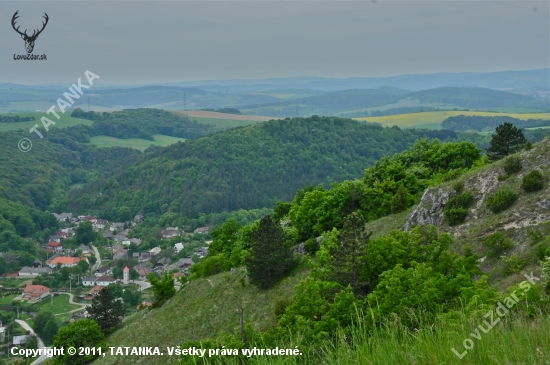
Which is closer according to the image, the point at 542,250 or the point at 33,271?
the point at 542,250

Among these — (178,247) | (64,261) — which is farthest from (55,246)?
(178,247)

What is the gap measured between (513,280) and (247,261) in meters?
17.9

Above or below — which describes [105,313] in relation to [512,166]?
below

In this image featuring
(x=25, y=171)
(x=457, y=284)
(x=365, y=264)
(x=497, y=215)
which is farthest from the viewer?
(x=25, y=171)

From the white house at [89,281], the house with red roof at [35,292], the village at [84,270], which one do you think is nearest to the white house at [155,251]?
the village at [84,270]

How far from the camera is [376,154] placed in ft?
604

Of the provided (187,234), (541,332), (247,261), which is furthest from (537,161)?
(187,234)

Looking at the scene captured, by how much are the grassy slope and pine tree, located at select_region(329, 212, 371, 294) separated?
4674 mm

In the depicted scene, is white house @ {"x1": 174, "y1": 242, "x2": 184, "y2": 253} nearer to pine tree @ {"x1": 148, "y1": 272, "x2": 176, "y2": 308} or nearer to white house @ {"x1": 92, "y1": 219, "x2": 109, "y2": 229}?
white house @ {"x1": 92, "y1": 219, "x2": 109, "y2": 229}

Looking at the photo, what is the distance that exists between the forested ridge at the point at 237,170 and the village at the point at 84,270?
41.4 ft

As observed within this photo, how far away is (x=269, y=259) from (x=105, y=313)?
17.7 metres

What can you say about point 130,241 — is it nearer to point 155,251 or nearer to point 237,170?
point 155,251

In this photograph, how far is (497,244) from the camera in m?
22.9

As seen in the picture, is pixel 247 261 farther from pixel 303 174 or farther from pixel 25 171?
pixel 25 171
